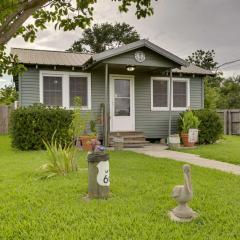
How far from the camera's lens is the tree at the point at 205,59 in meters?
37.5

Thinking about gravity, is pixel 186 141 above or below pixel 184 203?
above

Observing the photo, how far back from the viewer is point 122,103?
13.9 metres

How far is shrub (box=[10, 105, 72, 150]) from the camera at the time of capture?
11.1 m

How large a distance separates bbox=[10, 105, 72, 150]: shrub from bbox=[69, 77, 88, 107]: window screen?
1782mm

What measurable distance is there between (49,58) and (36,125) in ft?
11.2

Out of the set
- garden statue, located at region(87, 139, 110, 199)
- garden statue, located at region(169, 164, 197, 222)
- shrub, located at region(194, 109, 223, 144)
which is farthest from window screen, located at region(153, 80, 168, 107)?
garden statue, located at region(169, 164, 197, 222)

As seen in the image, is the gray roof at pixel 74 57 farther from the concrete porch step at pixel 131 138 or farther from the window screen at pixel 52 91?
the concrete porch step at pixel 131 138

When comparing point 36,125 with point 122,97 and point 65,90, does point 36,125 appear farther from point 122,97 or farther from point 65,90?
point 122,97

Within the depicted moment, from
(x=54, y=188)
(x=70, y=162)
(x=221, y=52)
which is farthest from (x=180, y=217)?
(x=221, y=52)

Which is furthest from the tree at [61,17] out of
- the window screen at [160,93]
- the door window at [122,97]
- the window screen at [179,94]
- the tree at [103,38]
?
the tree at [103,38]

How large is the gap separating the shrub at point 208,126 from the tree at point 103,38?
29449 millimetres

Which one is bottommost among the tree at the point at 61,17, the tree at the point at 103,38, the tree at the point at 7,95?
the tree at the point at 7,95

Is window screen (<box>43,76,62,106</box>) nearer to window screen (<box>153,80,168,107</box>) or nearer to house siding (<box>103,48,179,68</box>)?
house siding (<box>103,48,179,68</box>)

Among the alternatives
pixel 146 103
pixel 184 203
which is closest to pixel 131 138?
pixel 146 103
